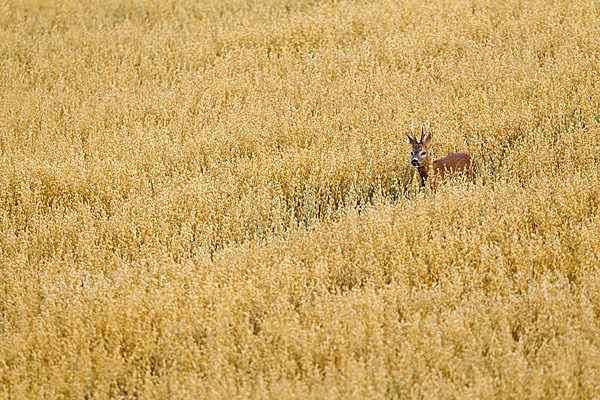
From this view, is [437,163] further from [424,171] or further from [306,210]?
[306,210]

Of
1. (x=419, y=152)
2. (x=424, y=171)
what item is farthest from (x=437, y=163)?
(x=419, y=152)

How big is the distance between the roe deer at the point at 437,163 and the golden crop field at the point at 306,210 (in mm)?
160

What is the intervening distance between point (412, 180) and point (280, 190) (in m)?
1.30

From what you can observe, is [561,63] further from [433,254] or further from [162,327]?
[162,327]

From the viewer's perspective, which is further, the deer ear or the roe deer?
the deer ear

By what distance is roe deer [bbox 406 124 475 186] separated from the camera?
638 cm

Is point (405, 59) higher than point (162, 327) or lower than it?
higher

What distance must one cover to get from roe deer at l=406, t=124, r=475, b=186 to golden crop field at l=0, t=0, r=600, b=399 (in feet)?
0.52

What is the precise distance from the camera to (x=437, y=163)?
6.51 metres

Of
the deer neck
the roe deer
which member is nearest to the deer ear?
the roe deer

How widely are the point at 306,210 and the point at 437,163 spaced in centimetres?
141

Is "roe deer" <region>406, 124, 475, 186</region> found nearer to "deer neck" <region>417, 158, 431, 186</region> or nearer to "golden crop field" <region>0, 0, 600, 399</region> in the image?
"deer neck" <region>417, 158, 431, 186</region>

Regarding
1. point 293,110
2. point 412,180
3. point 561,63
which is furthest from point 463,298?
point 561,63

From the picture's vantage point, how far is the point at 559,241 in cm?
501
